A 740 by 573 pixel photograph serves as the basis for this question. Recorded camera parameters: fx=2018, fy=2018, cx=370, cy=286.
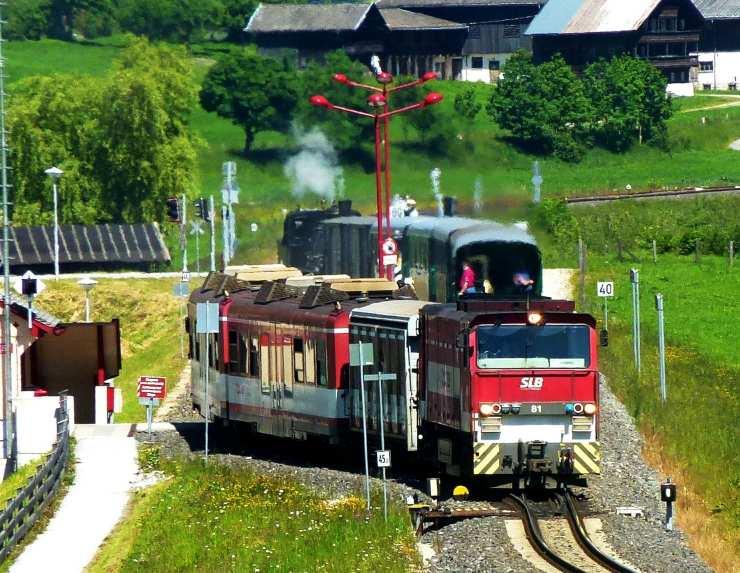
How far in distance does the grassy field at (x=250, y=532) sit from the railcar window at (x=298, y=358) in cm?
262

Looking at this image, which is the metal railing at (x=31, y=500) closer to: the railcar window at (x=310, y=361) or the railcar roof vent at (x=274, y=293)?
the railcar roof vent at (x=274, y=293)

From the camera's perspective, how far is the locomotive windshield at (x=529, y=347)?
95.9 feet

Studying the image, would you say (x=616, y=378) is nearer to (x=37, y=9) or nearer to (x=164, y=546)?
(x=164, y=546)

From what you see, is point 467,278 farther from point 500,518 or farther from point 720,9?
point 720,9

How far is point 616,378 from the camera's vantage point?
43.5 m

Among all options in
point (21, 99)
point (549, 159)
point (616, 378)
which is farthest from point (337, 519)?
point (549, 159)

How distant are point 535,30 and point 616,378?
87.6 metres

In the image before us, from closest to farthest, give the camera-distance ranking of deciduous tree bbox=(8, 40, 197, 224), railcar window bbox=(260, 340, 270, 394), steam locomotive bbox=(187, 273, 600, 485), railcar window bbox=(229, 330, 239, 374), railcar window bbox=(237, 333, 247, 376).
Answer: steam locomotive bbox=(187, 273, 600, 485) → railcar window bbox=(260, 340, 270, 394) → railcar window bbox=(237, 333, 247, 376) → railcar window bbox=(229, 330, 239, 374) → deciduous tree bbox=(8, 40, 197, 224)

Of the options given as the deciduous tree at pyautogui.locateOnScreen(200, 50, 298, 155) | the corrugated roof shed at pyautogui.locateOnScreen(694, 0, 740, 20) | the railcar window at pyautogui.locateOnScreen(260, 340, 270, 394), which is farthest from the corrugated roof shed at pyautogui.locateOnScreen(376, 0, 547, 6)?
the railcar window at pyautogui.locateOnScreen(260, 340, 270, 394)

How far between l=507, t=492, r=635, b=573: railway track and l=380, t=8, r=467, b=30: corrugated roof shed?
104133mm

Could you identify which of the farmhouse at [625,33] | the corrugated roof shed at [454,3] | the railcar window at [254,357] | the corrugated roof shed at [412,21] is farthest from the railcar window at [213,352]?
the corrugated roof shed at [454,3]

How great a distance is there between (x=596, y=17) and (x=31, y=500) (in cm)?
10003

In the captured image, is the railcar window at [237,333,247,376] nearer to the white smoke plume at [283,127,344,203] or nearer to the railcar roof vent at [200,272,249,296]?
the railcar roof vent at [200,272,249,296]

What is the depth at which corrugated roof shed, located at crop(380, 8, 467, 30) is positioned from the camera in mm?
132337
